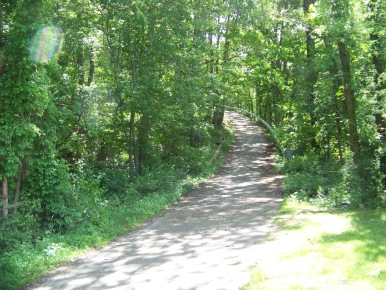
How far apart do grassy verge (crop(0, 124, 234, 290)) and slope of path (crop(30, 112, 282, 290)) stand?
35 cm

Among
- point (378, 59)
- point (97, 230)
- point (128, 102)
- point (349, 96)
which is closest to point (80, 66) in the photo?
point (128, 102)

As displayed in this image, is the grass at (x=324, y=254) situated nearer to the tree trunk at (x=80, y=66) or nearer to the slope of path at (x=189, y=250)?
the slope of path at (x=189, y=250)

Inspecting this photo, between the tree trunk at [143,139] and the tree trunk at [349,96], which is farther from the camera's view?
the tree trunk at [143,139]

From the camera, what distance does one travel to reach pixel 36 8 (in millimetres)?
9492

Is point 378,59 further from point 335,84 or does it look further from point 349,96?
point 335,84

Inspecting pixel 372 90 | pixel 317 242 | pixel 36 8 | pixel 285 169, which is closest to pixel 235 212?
pixel 317 242

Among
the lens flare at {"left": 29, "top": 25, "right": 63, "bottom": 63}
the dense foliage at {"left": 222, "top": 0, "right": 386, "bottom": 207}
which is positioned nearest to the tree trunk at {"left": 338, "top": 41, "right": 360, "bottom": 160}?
the dense foliage at {"left": 222, "top": 0, "right": 386, "bottom": 207}

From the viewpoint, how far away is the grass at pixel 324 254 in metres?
6.28

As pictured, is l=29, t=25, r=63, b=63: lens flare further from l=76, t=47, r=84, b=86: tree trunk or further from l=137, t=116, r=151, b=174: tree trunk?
l=137, t=116, r=151, b=174: tree trunk

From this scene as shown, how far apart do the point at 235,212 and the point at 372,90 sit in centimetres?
638

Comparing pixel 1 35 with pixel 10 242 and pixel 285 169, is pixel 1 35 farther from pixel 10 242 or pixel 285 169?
pixel 285 169

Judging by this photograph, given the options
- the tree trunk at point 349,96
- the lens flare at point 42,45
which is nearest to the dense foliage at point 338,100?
the tree trunk at point 349,96

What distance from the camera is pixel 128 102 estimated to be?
15.7 m

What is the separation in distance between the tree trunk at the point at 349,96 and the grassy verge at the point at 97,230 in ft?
23.6
